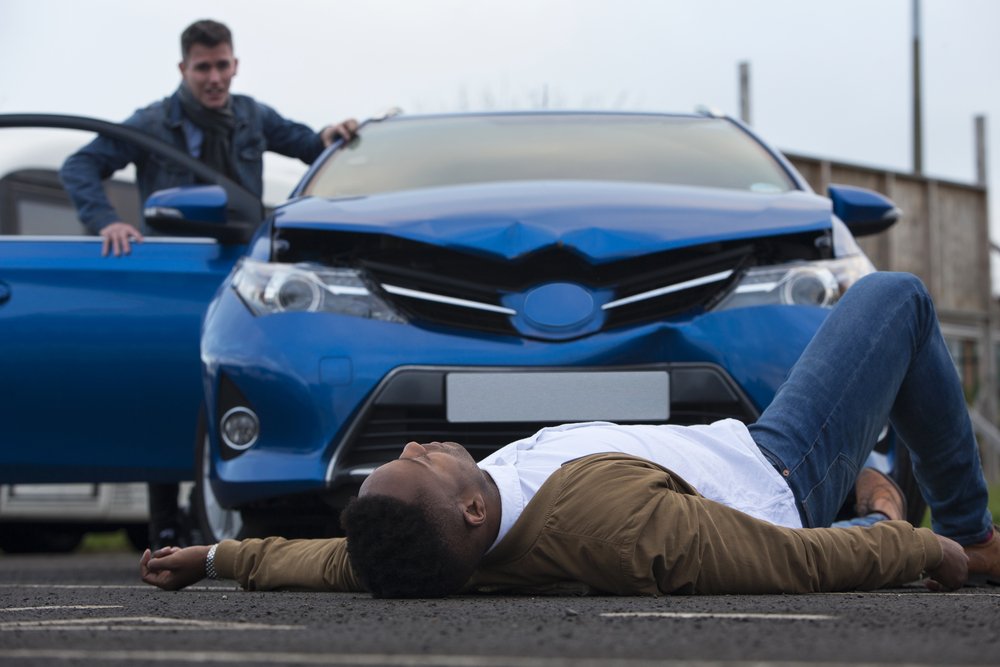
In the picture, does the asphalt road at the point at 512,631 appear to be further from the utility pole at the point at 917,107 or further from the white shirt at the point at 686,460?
the utility pole at the point at 917,107

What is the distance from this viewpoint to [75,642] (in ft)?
8.27

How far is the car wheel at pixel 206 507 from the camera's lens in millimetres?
4816

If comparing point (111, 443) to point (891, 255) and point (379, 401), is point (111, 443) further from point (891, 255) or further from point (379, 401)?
point (891, 255)

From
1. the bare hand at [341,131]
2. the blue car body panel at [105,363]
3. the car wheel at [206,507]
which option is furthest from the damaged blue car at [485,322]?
the bare hand at [341,131]

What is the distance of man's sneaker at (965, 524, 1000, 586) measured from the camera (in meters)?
3.86

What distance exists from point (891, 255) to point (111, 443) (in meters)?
16.0

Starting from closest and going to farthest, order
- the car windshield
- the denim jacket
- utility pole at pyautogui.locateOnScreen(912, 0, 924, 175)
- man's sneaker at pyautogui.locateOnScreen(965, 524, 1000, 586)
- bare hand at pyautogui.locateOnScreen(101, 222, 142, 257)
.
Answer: man's sneaker at pyautogui.locateOnScreen(965, 524, 1000, 586) < the car windshield < bare hand at pyautogui.locateOnScreen(101, 222, 142, 257) < the denim jacket < utility pole at pyautogui.locateOnScreen(912, 0, 924, 175)

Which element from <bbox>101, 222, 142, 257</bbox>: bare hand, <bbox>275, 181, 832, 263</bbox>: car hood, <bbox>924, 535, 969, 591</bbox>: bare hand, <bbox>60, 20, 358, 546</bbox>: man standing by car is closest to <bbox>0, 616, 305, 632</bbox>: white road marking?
<bbox>924, 535, 969, 591</bbox>: bare hand

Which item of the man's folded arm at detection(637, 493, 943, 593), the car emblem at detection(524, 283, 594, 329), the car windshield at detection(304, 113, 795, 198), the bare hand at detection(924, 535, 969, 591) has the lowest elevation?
the bare hand at detection(924, 535, 969, 591)

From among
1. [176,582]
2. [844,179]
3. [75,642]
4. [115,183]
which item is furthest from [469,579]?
[844,179]

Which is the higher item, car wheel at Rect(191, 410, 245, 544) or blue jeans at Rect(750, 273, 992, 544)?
blue jeans at Rect(750, 273, 992, 544)

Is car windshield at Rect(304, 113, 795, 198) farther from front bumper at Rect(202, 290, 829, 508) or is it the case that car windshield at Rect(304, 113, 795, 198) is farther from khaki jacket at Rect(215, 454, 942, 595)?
khaki jacket at Rect(215, 454, 942, 595)

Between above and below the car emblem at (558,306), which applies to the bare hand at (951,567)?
below

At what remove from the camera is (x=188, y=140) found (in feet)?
21.0
